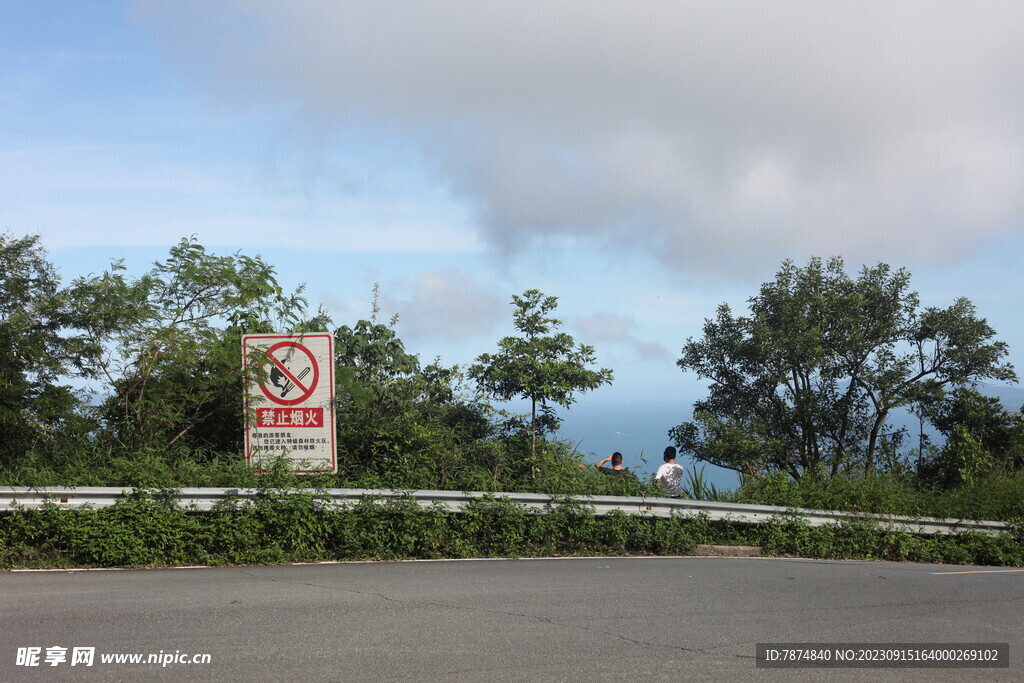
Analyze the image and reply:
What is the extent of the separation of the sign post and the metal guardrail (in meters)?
1.26

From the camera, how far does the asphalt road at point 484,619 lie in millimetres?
5941

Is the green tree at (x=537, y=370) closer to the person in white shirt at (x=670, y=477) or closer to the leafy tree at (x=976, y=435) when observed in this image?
the person in white shirt at (x=670, y=477)

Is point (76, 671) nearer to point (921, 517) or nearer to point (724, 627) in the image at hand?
point (724, 627)

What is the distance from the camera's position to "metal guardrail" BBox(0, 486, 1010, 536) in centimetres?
934

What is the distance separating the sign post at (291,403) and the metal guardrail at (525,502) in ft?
4.12

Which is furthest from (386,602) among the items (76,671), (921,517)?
(921,517)

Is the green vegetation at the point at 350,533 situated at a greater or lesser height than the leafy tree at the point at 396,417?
lesser

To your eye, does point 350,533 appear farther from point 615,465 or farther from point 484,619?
point 615,465

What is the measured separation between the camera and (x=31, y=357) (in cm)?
1104

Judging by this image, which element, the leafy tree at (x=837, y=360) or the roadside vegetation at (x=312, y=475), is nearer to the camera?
the roadside vegetation at (x=312, y=475)

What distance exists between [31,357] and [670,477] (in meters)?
9.28

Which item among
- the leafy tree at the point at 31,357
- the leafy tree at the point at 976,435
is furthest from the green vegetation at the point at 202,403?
the leafy tree at the point at 976,435

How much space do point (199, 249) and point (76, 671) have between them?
24.5ft

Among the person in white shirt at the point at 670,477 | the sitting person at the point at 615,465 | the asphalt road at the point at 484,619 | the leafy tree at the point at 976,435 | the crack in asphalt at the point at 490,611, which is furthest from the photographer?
the leafy tree at the point at 976,435
